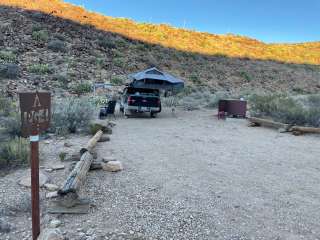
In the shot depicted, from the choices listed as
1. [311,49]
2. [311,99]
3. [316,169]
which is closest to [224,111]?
[311,99]

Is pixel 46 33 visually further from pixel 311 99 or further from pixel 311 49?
pixel 311 49

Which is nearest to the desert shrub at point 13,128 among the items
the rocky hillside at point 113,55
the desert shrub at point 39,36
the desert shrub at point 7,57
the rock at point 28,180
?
the rock at point 28,180

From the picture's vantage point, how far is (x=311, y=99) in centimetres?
1784

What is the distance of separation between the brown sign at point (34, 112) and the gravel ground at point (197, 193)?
1.24 metres

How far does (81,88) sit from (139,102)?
223 inches

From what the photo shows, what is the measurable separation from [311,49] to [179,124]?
41491mm

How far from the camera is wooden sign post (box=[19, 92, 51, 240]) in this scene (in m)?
3.56

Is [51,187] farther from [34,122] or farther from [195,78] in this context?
[195,78]

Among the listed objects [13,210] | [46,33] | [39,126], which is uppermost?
[46,33]

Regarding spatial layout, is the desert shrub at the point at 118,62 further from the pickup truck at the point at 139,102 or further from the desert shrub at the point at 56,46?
the pickup truck at the point at 139,102

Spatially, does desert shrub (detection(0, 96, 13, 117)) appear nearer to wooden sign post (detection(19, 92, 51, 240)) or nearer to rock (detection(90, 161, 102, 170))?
rock (detection(90, 161, 102, 170))

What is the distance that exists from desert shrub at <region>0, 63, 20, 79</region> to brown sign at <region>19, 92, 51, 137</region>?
56.7 ft

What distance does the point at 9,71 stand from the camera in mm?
19859

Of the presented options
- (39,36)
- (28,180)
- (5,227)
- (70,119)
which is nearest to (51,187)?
(28,180)
